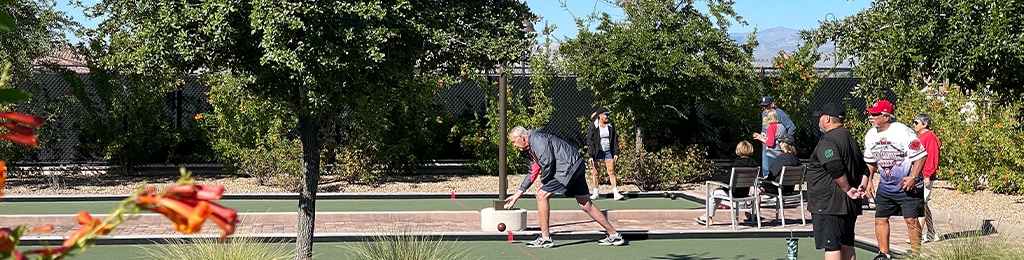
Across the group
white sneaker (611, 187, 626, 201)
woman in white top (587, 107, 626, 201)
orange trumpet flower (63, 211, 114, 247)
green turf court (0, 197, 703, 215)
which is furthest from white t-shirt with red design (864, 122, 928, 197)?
orange trumpet flower (63, 211, 114, 247)

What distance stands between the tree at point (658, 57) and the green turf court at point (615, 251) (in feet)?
18.0

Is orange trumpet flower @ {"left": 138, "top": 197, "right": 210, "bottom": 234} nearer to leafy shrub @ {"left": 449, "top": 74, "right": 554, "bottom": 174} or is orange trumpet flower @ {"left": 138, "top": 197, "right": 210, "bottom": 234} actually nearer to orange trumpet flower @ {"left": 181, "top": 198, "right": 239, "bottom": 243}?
orange trumpet flower @ {"left": 181, "top": 198, "right": 239, "bottom": 243}

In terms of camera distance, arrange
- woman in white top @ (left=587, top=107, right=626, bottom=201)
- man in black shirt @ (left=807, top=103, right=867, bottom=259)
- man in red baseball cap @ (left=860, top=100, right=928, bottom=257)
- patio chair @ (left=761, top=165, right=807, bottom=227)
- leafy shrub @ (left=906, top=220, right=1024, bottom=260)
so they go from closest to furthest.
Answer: man in black shirt @ (left=807, top=103, right=867, bottom=259) < leafy shrub @ (left=906, top=220, right=1024, bottom=260) < man in red baseball cap @ (left=860, top=100, right=928, bottom=257) < patio chair @ (left=761, top=165, right=807, bottom=227) < woman in white top @ (left=587, top=107, right=626, bottom=201)

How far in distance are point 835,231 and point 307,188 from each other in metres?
3.93

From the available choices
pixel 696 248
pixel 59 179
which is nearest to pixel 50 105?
pixel 59 179

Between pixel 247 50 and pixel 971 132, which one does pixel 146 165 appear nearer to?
pixel 247 50

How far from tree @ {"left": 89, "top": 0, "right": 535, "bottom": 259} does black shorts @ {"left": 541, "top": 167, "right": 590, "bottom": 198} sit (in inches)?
82.4

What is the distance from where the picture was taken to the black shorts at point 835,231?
675cm

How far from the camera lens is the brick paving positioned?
9.77m

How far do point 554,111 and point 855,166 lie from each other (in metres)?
12.3

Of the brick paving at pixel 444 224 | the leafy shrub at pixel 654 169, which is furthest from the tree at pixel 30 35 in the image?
the leafy shrub at pixel 654 169

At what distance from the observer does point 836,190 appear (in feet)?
22.1

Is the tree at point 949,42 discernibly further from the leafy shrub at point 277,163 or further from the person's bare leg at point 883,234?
the leafy shrub at point 277,163

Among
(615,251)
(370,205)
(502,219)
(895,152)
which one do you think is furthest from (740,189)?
(370,205)
